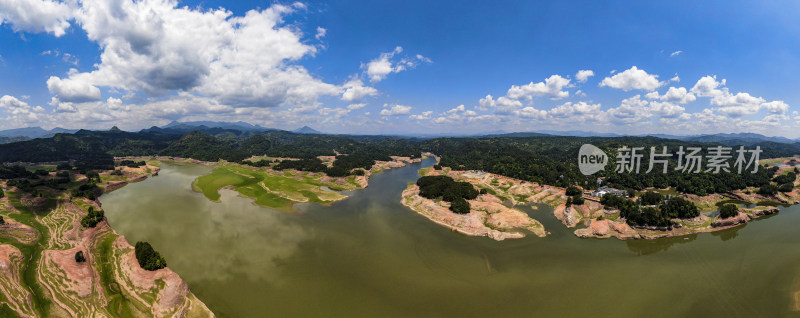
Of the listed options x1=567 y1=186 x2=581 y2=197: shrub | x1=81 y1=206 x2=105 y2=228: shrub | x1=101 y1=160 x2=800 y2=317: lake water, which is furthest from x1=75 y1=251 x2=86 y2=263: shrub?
x1=567 y1=186 x2=581 y2=197: shrub

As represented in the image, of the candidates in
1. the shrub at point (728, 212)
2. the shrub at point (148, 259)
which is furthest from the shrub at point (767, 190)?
the shrub at point (148, 259)

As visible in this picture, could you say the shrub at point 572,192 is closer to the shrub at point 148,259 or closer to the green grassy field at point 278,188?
the green grassy field at point 278,188

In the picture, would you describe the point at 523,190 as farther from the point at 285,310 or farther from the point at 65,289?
the point at 65,289

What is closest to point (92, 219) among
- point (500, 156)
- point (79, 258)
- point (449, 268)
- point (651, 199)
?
point (79, 258)

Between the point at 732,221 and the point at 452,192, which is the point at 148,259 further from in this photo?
the point at 732,221

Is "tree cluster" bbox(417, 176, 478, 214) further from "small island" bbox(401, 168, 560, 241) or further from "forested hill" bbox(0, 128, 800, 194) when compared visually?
"forested hill" bbox(0, 128, 800, 194)

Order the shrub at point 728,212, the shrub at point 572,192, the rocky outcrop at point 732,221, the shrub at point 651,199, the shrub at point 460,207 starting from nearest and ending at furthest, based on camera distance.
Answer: the rocky outcrop at point 732,221, the shrub at point 728,212, the shrub at point 460,207, the shrub at point 651,199, the shrub at point 572,192

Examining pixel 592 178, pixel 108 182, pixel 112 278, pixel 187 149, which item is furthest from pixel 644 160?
pixel 187 149
